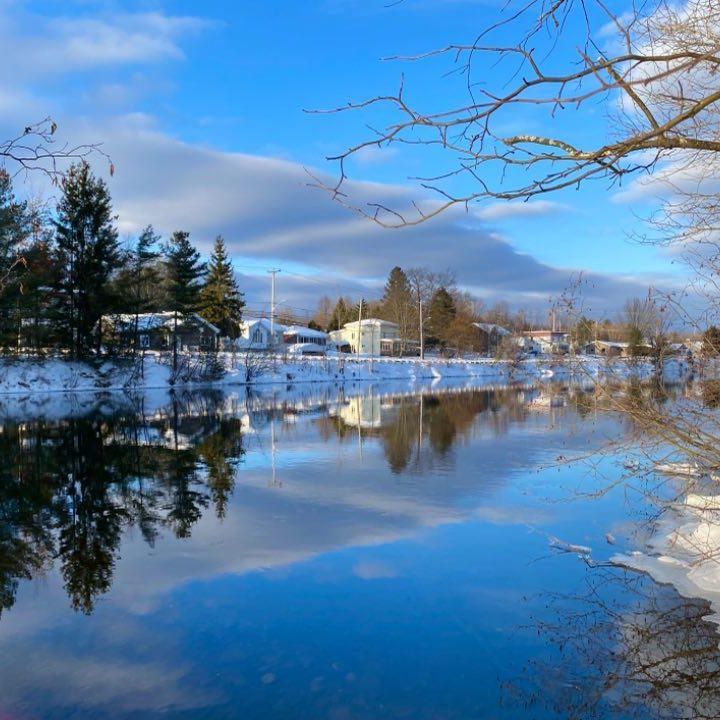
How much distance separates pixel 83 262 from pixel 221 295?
22.9m

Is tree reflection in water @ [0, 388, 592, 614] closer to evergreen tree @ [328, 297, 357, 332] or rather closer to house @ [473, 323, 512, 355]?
house @ [473, 323, 512, 355]

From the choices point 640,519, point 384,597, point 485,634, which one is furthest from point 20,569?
point 640,519

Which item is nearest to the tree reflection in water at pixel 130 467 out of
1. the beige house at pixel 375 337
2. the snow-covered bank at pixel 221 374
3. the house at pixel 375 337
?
the snow-covered bank at pixel 221 374

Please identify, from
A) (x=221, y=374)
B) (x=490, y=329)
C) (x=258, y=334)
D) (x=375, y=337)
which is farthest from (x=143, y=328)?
(x=490, y=329)

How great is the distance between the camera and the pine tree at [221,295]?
6084 centimetres

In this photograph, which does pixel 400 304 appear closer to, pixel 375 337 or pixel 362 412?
pixel 375 337

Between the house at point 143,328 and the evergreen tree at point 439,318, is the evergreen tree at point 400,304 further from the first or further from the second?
the house at point 143,328

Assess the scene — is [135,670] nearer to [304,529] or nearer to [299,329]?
[304,529]

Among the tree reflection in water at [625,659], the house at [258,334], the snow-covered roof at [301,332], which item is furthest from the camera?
the snow-covered roof at [301,332]

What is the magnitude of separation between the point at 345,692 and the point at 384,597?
5.74 ft

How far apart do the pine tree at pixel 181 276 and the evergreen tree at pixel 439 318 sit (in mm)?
43226

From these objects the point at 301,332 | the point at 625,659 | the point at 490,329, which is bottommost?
the point at 625,659

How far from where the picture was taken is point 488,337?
93.8 m

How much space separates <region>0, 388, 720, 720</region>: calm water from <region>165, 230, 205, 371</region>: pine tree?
3269cm
